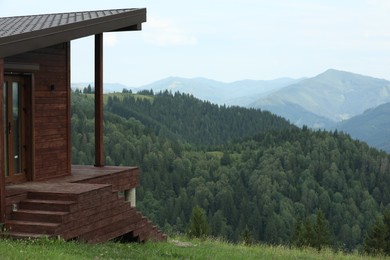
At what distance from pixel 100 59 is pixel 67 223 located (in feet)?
23.5

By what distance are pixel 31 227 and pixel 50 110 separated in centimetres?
487

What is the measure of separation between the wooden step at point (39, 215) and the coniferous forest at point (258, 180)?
102930 millimetres

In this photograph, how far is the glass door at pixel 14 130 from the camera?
15.0 metres

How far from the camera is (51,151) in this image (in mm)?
16734

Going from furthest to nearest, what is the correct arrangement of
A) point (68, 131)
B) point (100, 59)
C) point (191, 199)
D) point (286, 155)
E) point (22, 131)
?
point (286, 155) → point (191, 199) → point (100, 59) → point (68, 131) → point (22, 131)

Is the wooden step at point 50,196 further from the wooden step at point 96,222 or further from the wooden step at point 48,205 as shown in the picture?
the wooden step at point 96,222

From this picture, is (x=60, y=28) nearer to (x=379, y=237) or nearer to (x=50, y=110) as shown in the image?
(x=50, y=110)

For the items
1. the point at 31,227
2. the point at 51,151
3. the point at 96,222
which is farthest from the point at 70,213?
the point at 51,151

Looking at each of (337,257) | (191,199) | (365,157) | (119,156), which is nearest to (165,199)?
(191,199)

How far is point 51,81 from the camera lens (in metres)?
16.6

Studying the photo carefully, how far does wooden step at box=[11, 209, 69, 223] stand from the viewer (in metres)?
12.5

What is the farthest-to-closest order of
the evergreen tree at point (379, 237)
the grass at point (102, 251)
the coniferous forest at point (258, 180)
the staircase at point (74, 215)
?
the coniferous forest at point (258, 180)
the evergreen tree at point (379, 237)
the staircase at point (74, 215)
the grass at point (102, 251)

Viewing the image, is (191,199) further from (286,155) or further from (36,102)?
(36,102)

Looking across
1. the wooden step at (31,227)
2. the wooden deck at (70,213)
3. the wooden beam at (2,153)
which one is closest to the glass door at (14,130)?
the wooden deck at (70,213)
